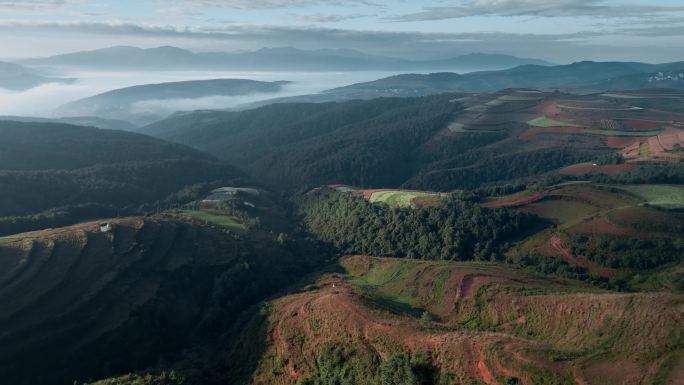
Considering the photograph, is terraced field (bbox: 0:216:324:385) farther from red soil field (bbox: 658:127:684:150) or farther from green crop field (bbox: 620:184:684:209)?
red soil field (bbox: 658:127:684:150)

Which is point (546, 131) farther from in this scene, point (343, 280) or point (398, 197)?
Answer: point (343, 280)

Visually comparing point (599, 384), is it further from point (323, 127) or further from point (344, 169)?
point (323, 127)

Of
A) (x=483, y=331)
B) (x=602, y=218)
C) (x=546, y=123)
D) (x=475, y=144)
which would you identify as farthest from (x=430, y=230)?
(x=546, y=123)

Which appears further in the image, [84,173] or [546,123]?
[546,123]

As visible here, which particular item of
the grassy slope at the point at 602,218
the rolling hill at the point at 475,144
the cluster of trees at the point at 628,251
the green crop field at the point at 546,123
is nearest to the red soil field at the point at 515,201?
the grassy slope at the point at 602,218

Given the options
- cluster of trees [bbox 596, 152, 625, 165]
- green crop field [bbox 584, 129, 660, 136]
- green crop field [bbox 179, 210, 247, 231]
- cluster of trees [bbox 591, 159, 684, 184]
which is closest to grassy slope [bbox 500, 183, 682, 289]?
cluster of trees [bbox 591, 159, 684, 184]

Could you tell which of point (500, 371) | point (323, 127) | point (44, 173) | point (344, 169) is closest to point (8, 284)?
point (500, 371)

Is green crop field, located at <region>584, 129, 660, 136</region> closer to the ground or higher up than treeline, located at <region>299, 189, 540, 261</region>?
higher up
